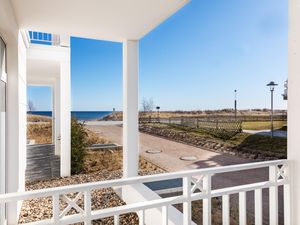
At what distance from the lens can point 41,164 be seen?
5.49 meters

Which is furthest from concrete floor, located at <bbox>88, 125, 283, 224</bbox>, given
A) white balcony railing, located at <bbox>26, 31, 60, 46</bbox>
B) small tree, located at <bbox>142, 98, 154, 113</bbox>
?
white balcony railing, located at <bbox>26, 31, 60, 46</bbox>

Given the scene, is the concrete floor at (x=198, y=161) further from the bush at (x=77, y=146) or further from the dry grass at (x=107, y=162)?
the bush at (x=77, y=146)

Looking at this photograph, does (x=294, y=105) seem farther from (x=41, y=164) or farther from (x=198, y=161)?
(x=41, y=164)

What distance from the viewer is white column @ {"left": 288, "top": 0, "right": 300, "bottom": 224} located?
1.47m

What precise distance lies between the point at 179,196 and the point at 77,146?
414cm

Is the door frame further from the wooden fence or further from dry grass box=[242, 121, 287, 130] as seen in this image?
the wooden fence

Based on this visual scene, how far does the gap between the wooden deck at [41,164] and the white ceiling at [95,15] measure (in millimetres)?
3057

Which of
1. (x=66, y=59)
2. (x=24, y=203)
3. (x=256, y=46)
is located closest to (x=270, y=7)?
(x=256, y=46)

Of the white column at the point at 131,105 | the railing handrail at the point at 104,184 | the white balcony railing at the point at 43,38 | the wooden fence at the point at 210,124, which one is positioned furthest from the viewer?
the wooden fence at the point at 210,124

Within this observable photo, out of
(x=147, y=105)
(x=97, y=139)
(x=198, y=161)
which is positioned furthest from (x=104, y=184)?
(x=97, y=139)

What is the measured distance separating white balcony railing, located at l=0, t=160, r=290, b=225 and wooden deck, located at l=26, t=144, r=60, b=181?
380 centimetres

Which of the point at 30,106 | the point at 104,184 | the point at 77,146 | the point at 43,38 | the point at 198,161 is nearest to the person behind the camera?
the point at 104,184

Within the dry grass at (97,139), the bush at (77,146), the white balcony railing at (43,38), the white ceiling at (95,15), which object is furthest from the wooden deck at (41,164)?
the white ceiling at (95,15)

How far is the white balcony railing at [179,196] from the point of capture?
109cm
